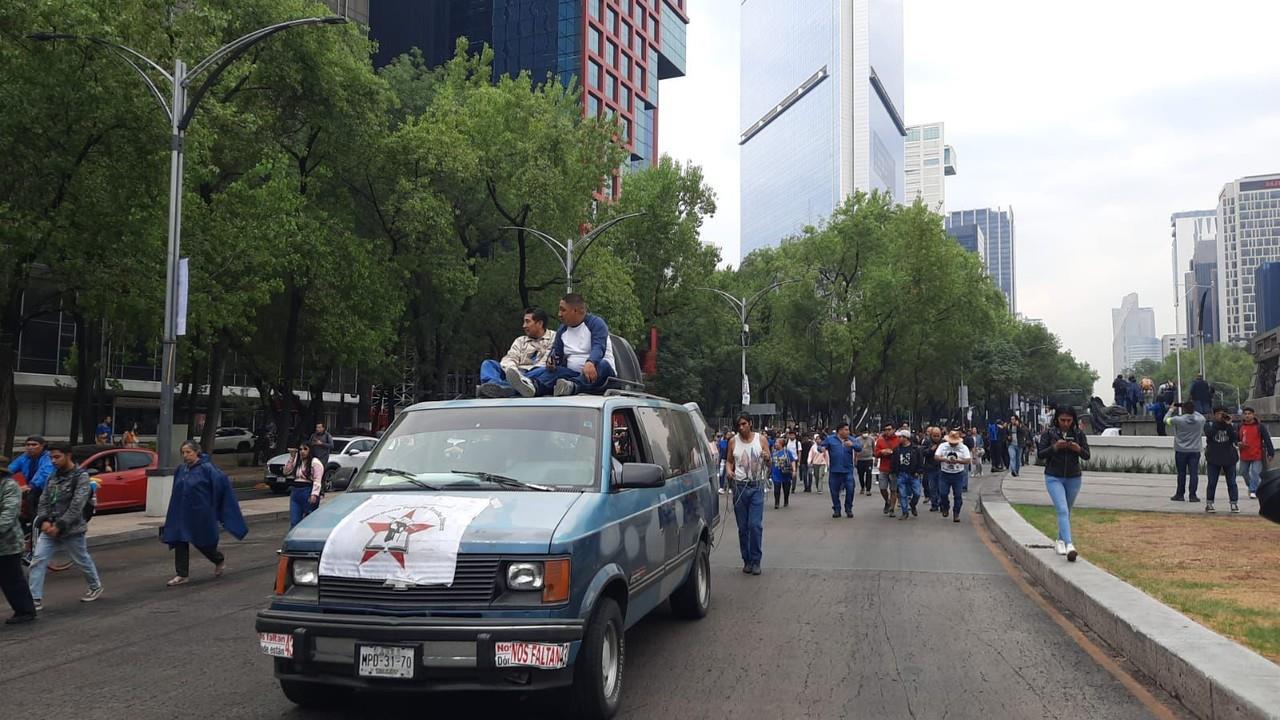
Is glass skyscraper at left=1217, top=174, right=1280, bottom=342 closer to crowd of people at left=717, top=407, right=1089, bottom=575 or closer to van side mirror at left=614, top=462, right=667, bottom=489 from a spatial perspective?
crowd of people at left=717, top=407, right=1089, bottom=575

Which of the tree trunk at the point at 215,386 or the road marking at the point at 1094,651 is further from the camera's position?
the tree trunk at the point at 215,386

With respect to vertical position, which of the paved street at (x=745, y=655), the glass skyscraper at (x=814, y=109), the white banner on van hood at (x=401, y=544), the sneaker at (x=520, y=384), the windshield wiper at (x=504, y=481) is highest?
the glass skyscraper at (x=814, y=109)

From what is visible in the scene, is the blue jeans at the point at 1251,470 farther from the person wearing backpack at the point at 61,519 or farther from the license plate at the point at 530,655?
the person wearing backpack at the point at 61,519

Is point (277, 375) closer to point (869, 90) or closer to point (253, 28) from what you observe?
point (253, 28)

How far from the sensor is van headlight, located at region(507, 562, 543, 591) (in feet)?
16.0

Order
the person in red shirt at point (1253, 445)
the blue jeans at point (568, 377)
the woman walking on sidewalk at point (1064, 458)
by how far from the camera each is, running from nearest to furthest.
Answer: the blue jeans at point (568, 377) < the woman walking on sidewalk at point (1064, 458) < the person in red shirt at point (1253, 445)

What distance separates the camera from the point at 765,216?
168m

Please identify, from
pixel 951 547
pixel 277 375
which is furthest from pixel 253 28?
pixel 951 547

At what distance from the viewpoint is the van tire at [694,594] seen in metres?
8.15

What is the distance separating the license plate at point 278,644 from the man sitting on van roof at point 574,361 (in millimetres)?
2584

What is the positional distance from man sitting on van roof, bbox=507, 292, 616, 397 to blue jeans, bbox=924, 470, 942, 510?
12135 millimetres

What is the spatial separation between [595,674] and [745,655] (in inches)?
86.4

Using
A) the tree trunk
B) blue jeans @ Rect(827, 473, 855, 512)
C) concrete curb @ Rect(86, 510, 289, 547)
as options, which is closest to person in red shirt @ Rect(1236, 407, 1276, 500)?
blue jeans @ Rect(827, 473, 855, 512)

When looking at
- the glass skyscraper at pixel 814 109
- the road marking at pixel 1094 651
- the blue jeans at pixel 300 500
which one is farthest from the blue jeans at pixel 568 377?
the glass skyscraper at pixel 814 109
